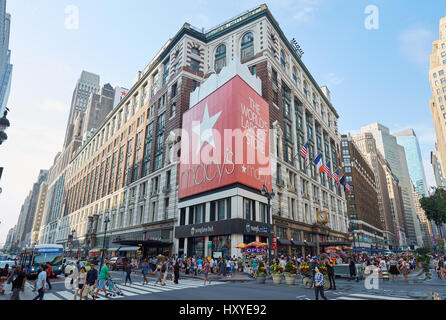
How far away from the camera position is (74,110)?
165 meters

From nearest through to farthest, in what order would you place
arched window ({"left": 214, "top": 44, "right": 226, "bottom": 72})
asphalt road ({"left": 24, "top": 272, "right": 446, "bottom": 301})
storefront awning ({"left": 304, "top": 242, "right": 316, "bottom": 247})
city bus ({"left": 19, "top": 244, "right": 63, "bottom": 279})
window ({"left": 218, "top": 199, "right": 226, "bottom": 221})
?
asphalt road ({"left": 24, "top": 272, "right": 446, "bottom": 301})
city bus ({"left": 19, "top": 244, "right": 63, "bottom": 279})
window ({"left": 218, "top": 199, "right": 226, "bottom": 221})
storefront awning ({"left": 304, "top": 242, "right": 316, "bottom": 247})
arched window ({"left": 214, "top": 44, "right": 226, "bottom": 72})

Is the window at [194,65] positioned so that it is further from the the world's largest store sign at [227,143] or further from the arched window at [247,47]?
the the world's largest store sign at [227,143]

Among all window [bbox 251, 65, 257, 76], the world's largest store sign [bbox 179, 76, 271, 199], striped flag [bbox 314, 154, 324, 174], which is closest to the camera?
the world's largest store sign [bbox 179, 76, 271, 199]

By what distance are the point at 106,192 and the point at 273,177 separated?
45.1 metres

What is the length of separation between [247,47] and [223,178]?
2679 centimetres

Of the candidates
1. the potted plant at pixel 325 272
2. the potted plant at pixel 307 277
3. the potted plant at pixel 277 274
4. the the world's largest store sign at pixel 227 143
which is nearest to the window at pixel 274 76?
the the world's largest store sign at pixel 227 143

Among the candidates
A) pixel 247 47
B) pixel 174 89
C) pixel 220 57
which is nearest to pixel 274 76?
pixel 247 47

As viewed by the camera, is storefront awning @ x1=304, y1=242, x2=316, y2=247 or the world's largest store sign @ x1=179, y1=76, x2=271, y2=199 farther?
storefront awning @ x1=304, y1=242, x2=316, y2=247

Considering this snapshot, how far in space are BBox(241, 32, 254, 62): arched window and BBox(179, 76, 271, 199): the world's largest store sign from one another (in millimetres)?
11525

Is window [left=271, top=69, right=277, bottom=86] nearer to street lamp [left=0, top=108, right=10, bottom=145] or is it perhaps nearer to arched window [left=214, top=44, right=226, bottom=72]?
arched window [left=214, top=44, right=226, bottom=72]

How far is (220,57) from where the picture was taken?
167 feet

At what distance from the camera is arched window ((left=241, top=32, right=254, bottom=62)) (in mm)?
47312

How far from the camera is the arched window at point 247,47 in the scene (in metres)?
47.3

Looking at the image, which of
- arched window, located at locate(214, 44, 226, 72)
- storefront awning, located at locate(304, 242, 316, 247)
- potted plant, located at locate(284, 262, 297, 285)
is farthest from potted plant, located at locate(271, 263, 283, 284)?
arched window, located at locate(214, 44, 226, 72)
